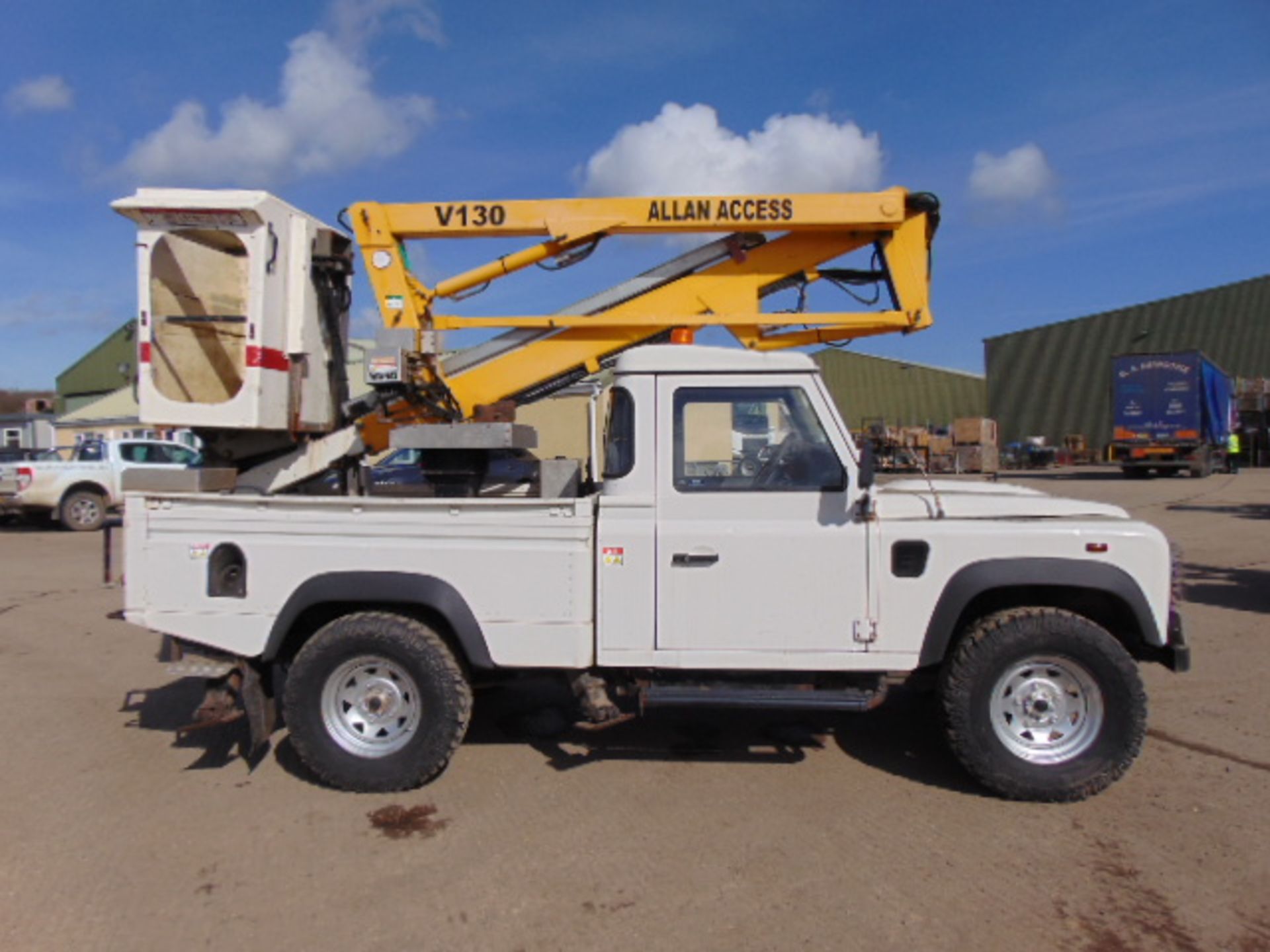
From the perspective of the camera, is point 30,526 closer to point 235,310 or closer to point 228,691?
point 235,310

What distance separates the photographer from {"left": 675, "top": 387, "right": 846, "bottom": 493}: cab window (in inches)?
176

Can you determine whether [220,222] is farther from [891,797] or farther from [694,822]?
[891,797]

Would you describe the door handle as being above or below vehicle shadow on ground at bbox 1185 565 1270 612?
above

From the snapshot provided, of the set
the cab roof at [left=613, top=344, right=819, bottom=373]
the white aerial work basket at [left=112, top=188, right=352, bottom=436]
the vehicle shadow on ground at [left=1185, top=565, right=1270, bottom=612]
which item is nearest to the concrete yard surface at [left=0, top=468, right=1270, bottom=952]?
the white aerial work basket at [left=112, top=188, right=352, bottom=436]

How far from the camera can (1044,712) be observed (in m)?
4.45

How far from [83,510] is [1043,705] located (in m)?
17.6

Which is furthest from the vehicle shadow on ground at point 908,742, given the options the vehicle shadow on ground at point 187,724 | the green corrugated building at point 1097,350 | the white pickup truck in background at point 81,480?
the green corrugated building at point 1097,350

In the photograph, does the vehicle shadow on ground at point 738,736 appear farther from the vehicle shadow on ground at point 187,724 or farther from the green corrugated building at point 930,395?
the green corrugated building at point 930,395

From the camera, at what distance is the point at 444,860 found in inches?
154

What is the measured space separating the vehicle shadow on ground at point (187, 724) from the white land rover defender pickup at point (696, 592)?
0.61m

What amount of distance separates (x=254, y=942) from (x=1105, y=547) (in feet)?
12.7

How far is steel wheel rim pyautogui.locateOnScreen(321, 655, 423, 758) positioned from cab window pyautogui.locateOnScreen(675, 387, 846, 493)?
1704 millimetres

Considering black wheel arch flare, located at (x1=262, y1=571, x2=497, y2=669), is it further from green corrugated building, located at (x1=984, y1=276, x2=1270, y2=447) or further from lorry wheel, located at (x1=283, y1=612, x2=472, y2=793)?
green corrugated building, located at (x1=984, y1=276, x2=1270, y2=447)

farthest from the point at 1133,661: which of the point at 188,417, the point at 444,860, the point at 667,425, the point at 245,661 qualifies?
the point at 188,417
